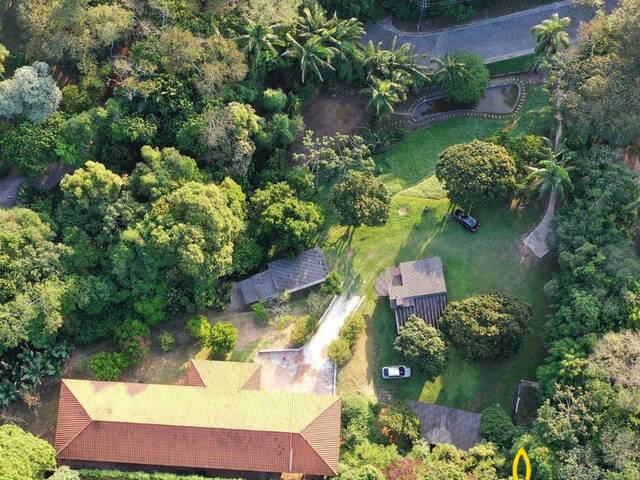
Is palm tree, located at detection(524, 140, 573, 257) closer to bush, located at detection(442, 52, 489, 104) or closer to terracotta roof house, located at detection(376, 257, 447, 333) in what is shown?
terracotta roof house, located at detection(376, 257, 447, 333)

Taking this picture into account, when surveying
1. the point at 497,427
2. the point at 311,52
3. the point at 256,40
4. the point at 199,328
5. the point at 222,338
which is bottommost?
the point at 497,427

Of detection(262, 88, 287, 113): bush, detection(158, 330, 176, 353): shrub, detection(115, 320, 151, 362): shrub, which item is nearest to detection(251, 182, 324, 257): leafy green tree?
detection(262, 88, 287, 113): bush

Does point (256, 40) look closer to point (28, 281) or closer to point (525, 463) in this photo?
point (28, 281)

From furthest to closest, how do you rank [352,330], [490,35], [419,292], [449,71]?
[490,35], [449,71], [419,292], [352,330]

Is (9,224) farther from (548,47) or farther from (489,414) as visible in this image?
(548,47)

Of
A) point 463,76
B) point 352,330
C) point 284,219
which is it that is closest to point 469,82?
point 463,76

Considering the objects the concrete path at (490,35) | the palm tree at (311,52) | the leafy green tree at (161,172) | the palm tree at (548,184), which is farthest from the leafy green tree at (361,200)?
the concrete path at (490,35)
